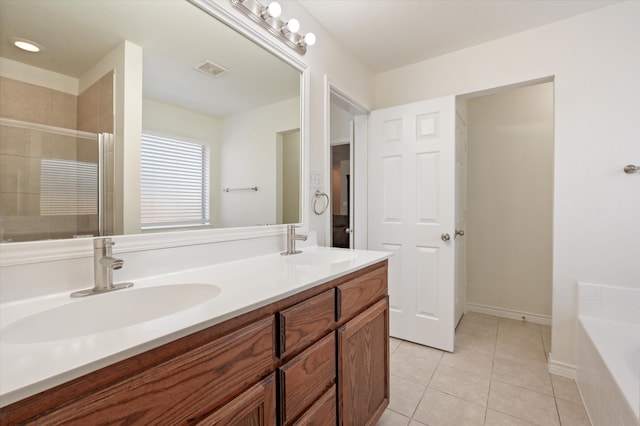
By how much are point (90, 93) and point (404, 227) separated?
6.79ft

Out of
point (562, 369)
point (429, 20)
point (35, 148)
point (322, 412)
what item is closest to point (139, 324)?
point (35, 148)

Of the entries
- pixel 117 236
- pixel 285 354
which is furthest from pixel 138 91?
pixel 285 354

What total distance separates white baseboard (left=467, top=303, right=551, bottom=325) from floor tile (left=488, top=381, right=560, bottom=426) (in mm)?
1222

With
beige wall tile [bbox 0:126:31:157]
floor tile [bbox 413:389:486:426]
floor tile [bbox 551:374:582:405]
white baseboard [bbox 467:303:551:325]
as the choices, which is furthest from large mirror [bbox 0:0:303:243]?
white baseboard [bbox 467:303:551:325]

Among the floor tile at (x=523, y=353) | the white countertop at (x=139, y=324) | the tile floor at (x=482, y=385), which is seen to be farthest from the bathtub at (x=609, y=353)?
the white countertop at (x=139, y=324)

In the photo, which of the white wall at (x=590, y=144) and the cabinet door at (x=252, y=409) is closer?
the cabinet door at (x=252, y=409)

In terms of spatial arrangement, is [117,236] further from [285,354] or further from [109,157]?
[285,354]

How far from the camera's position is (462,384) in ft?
5.76

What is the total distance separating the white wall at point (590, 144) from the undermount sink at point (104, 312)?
2.17 metres

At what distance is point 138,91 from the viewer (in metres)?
1.00

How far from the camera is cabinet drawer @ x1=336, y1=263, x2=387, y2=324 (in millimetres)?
1101

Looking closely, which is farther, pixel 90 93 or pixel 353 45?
pixel 353 45

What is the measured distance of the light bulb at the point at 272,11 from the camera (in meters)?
1.36

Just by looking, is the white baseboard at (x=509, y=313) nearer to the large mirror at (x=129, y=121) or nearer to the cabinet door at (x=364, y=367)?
the cabinet door at (x=364, y=367)
